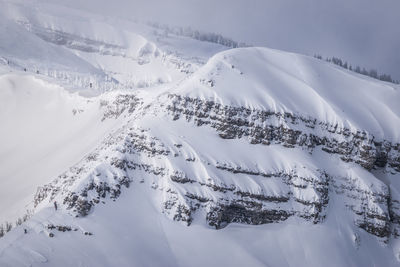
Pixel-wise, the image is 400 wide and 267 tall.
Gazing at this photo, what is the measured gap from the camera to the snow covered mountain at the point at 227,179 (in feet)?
220

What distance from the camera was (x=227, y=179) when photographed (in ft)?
255

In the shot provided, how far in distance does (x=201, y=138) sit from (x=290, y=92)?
30039 millimetres

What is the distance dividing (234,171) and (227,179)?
2832mm

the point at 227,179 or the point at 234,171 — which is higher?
the point at 234,171

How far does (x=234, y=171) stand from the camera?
260 ft

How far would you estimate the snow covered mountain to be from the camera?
67.0 m

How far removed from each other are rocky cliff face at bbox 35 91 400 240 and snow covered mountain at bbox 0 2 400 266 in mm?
279

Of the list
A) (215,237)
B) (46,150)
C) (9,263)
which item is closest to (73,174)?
(9,263)

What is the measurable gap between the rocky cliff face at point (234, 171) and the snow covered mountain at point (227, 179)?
0.91 feet

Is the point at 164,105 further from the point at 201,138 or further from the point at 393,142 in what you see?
the point at 393,142

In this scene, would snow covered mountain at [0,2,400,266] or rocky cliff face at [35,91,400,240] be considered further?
rocky cliff face at [35,91,400,240]

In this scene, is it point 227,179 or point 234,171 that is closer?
point 227,179

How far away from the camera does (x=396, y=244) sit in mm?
82438

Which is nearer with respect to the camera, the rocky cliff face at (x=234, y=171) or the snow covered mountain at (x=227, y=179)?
the snow covered mountain at (x=227, y=179)
